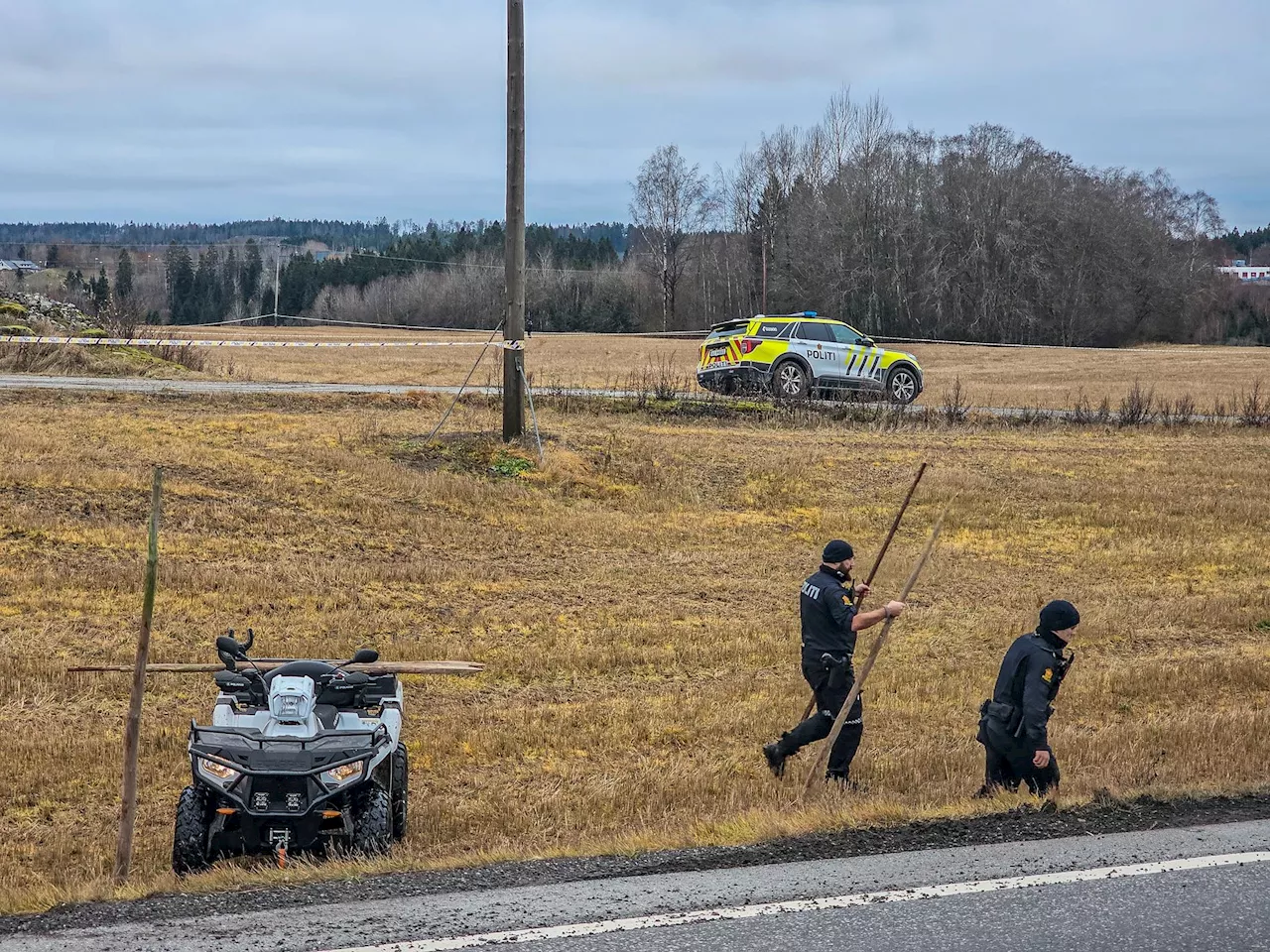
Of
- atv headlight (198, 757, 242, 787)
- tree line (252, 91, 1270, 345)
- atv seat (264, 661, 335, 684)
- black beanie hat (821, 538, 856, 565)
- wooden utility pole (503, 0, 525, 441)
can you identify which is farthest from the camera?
tree line (252, 91, 1270, 345)

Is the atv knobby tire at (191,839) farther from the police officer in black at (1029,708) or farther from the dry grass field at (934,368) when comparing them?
the dry grass field at (934,368)

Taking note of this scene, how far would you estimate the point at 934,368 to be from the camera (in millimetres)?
51875

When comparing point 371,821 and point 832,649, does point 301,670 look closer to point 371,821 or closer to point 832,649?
point 371,821

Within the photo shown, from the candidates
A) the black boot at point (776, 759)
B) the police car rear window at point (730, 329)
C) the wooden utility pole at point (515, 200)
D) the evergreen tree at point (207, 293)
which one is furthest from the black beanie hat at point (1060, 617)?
the evergreen tree at point (207, 293)

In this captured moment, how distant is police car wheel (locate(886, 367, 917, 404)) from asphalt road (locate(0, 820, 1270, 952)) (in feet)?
71.8

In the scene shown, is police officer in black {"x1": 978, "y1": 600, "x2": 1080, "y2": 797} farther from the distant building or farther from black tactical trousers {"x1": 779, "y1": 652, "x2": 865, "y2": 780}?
the distant building

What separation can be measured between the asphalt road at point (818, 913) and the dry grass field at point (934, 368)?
21750mm

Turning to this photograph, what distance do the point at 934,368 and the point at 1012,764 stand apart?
45692 millimetres

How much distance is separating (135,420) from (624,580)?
8.83m

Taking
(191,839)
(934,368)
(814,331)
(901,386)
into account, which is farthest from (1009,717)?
(934,368)

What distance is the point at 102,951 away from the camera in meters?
5.10

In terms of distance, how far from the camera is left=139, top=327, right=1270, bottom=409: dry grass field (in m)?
34.6

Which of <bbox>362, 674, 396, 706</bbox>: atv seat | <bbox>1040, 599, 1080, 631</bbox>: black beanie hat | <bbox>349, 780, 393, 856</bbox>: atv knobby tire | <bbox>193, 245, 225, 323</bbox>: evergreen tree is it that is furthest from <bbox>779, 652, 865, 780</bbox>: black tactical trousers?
<bbox>193, 245, 225, 323</bbox>: evergreen tree

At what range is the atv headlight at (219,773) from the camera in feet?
20.3
